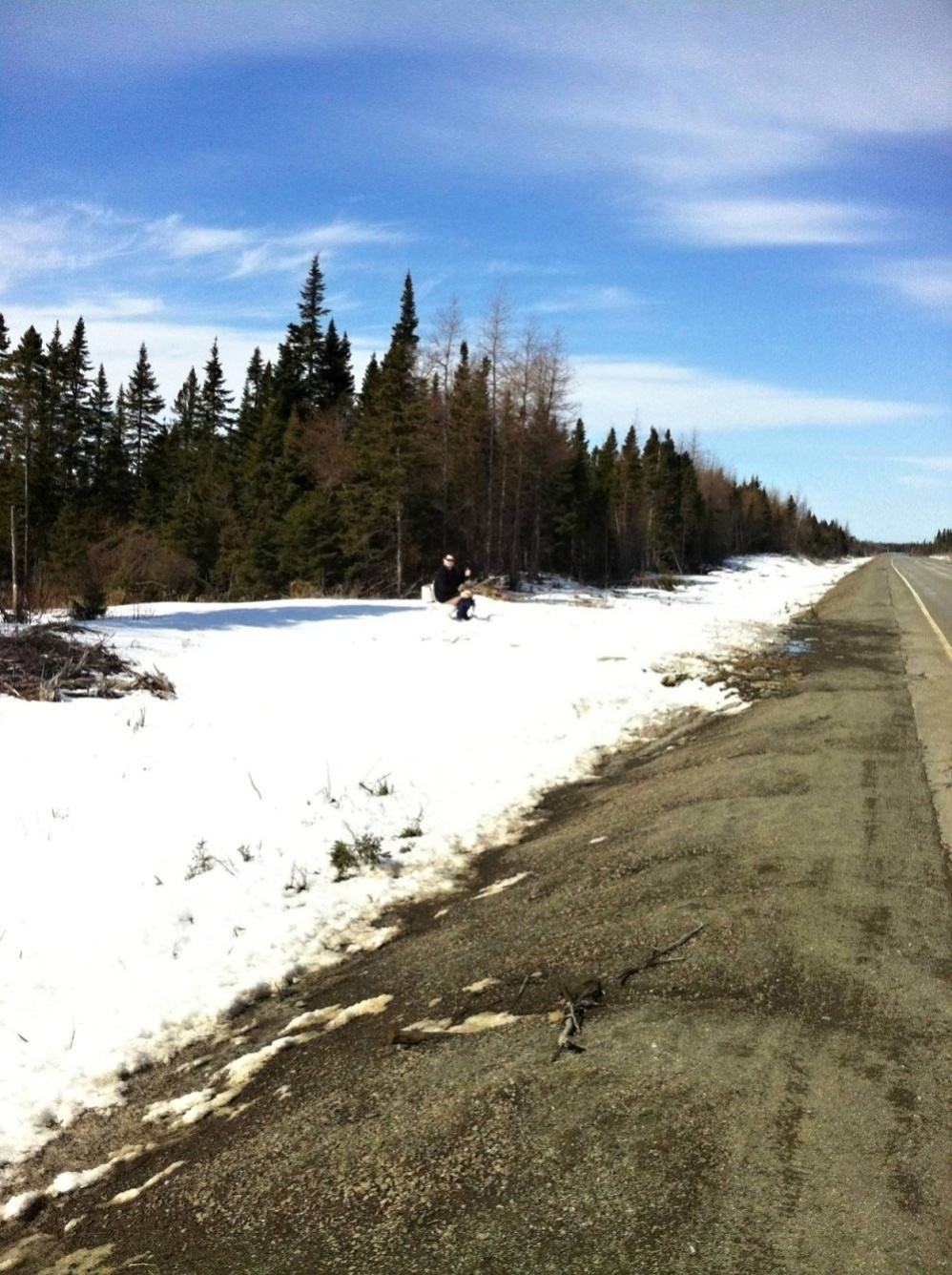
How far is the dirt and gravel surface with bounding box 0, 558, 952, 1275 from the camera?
2.50 meters

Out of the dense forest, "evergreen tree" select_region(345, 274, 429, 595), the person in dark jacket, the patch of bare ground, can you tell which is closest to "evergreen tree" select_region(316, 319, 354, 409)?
the dense forest

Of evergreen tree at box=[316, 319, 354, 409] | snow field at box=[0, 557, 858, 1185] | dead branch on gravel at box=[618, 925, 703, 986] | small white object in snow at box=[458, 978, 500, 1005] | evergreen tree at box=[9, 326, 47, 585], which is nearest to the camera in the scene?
dead branch on gravel at box=[618, 925, 703, 986]

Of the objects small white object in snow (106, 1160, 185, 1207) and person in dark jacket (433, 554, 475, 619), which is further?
person in dark jacket (433, 554, 475, 619)

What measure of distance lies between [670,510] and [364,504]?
4239cm

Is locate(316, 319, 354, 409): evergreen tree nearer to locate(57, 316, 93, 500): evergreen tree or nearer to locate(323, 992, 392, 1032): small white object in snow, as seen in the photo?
locate(57, 316, 93, 500): evergreen tree

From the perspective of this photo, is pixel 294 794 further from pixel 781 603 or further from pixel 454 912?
pixel 781 603

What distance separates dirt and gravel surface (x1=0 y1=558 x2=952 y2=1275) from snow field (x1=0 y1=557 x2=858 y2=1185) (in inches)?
16.7

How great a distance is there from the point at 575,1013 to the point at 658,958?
60cm

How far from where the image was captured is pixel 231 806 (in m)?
6.98

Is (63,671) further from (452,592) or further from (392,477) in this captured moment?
(392,477)

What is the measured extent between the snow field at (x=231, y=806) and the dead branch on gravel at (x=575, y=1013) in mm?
1798

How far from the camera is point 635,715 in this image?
1057cm

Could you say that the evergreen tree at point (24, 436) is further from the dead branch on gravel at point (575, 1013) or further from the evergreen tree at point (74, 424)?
the dead branch on gravel at point (575, 1013)

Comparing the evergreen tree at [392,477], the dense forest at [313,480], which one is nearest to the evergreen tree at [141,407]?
the dense forest at [313,480]
